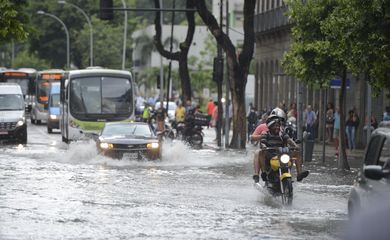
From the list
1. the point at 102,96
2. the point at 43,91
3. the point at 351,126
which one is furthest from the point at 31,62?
the point at 351,126

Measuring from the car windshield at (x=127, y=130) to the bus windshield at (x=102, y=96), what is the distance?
1025 centimetres

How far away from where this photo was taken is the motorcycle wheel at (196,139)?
156 ft

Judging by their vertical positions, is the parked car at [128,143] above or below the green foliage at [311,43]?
below

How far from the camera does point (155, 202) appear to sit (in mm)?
20922

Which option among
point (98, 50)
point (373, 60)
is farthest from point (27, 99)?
point (373, 60)

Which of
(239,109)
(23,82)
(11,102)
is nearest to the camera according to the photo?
(239,109)

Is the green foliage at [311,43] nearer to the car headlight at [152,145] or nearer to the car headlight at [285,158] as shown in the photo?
the car headlight at [152,145]

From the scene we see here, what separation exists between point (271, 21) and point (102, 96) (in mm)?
24338

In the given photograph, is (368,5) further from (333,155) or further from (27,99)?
(27,99)

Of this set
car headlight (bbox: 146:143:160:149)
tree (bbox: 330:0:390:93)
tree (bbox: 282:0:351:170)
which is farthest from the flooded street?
tree (bbox: 330:0:390:93)

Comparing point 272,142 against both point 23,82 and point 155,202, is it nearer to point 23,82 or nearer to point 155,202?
point 155,202

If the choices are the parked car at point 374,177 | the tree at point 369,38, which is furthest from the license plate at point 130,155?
the parked car at point 374,177

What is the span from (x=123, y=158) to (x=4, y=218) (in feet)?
47.3

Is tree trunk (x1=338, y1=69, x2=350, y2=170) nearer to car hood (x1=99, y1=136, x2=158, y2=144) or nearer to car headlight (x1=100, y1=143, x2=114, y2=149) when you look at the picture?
car hood (x1=99, y1=136, x2=158, y2=144)
